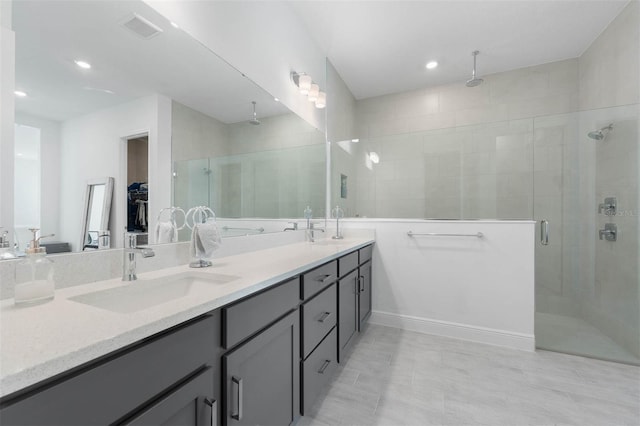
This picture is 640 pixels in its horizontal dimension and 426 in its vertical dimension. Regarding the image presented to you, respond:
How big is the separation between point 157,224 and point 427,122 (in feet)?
11.1

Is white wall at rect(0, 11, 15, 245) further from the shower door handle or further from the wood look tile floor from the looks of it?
the shower door handle

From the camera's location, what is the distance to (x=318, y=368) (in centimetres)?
140

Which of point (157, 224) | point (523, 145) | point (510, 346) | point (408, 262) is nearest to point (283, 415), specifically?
point (157, 224)

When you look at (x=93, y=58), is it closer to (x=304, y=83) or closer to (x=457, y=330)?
(x=304, y=83)

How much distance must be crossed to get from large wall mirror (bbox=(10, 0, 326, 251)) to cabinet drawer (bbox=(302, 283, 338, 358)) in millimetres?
679

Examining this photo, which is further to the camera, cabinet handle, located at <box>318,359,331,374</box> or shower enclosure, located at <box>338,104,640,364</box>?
shower enclosure, located at <box>338,104,640,364</box>

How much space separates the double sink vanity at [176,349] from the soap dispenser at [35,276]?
0.04 m

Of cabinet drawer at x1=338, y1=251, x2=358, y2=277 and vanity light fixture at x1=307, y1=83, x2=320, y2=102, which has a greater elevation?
vanity light fixture at x1=307, y1=83, x2=320, y2=102

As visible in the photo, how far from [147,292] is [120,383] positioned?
0.50 metres

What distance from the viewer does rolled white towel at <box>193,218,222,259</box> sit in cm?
121

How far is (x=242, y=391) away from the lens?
847 millimetres

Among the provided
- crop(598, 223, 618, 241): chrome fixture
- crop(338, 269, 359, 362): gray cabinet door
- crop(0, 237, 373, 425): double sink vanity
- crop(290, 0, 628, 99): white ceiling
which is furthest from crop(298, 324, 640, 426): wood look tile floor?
crop(290, 0, 628, 99): white ceiling

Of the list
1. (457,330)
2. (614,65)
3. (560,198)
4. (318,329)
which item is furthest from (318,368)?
(614,65)

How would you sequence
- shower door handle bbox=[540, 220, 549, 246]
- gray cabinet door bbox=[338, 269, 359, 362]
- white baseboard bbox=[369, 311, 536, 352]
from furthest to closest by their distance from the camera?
shower door handle bbox=[540, 220, 549, 246]
white baseboard bbox=[369, 311, 536, 352]
gray cabinet door bbox=[338, 269, 359, 362]
